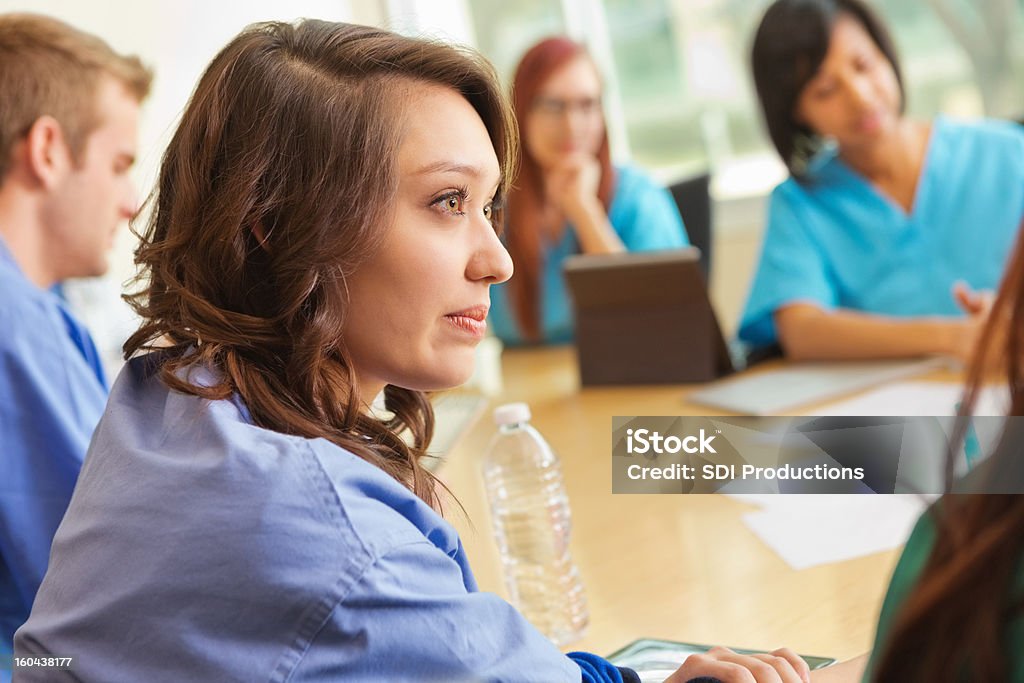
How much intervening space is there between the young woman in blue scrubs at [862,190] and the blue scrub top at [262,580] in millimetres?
1406

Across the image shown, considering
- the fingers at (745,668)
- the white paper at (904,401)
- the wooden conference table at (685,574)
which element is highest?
the fingers at (745,668)

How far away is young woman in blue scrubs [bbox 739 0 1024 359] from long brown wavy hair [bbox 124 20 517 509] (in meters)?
1.30

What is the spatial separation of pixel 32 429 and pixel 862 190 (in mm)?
1610

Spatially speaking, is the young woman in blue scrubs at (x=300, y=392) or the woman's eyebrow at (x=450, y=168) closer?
the young woman in blue scrubs at (x=300, y=392)

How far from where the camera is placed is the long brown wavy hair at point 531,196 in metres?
2.50

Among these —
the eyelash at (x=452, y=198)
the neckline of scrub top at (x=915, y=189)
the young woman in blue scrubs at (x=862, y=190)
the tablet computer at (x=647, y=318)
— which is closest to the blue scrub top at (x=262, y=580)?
the eyelash at (x=452, y=198)

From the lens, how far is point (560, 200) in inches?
99.8

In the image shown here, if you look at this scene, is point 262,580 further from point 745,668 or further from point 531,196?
point 531,196

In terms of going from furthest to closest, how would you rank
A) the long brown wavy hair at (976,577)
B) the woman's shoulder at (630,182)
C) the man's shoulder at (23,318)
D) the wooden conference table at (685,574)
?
the woman's shoulder at (630,182), the man's shoulder at (23,318), the wooden conference table at (685,574), the long brown wavy hair at (976,577)

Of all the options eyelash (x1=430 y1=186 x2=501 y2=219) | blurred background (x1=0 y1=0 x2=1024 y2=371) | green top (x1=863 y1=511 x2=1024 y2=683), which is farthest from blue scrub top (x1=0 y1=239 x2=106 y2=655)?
blurred background (x1=0 y1=0 x2=1024 y2=371)

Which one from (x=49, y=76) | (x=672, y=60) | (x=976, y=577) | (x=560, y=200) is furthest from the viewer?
(x=672, y=60)

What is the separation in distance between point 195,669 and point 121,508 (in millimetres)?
124

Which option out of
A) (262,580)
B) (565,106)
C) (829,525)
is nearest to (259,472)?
(262,580)

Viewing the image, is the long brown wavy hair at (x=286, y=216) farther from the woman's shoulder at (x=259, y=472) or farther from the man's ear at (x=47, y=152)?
the man's ear at (x=47, y=152)
